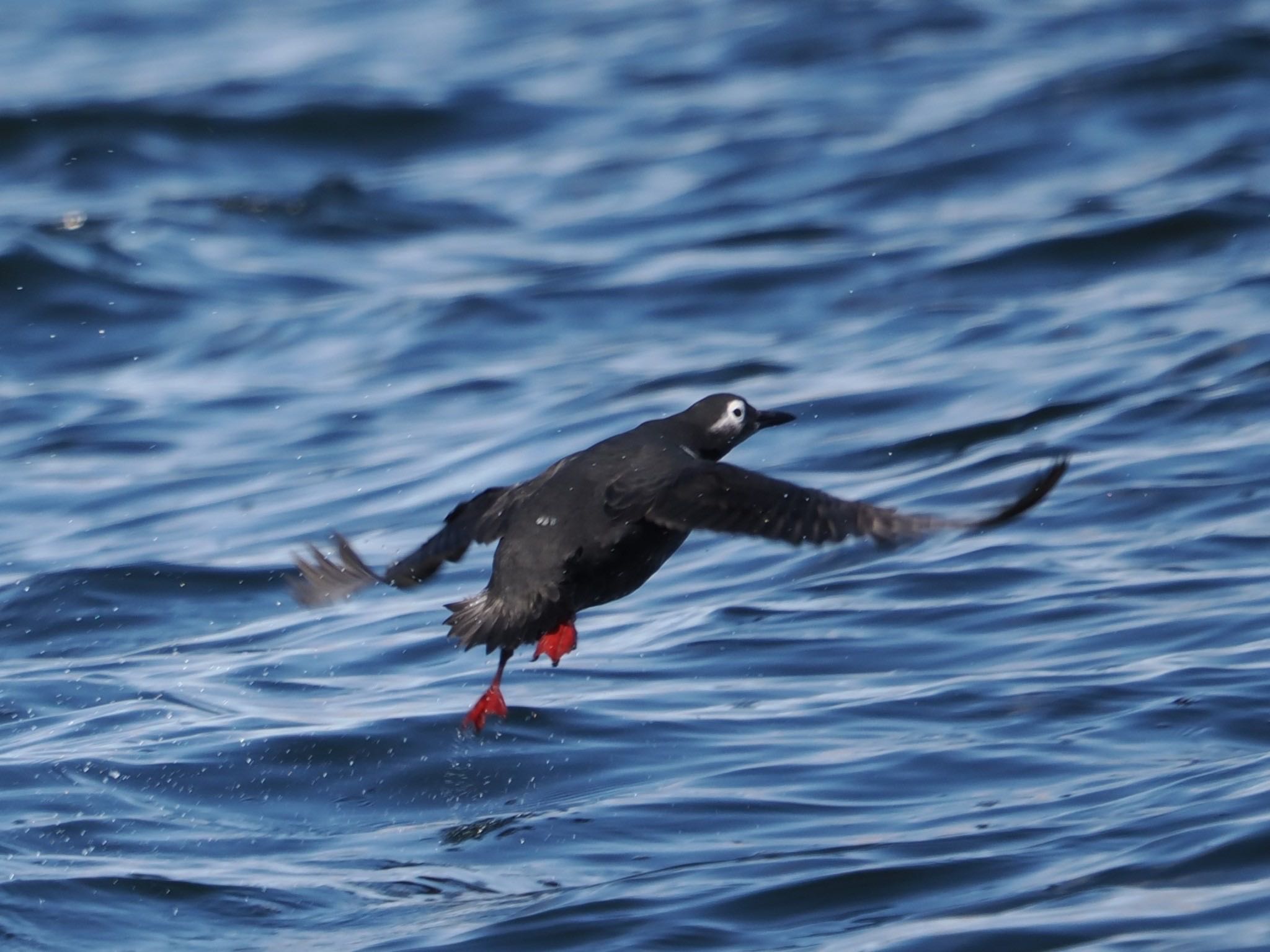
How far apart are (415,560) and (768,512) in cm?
130

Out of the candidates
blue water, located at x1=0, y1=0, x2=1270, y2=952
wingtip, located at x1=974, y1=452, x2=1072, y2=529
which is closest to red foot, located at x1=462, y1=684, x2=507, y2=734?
blue water, located at x1=0, y1=0, x2=1270, y2=952

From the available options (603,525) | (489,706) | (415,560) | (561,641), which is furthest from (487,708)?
(603,525)

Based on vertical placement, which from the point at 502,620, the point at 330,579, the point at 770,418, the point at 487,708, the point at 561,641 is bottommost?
the point at 487,708

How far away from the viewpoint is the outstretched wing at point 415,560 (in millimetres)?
6426

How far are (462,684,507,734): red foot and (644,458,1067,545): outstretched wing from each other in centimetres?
93

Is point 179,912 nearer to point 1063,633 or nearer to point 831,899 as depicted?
point 831,899

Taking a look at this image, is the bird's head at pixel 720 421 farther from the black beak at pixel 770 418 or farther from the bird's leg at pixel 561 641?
the bird's leg at pixel 561 641

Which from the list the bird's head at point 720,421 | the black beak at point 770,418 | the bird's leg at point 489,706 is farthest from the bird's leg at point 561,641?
the black beak at point 770,418

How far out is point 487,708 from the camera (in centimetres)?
653

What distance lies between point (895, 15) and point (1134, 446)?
1256 cm

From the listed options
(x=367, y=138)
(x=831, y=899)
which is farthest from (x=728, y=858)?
(x=367, y=138)

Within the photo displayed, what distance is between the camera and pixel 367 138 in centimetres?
1956

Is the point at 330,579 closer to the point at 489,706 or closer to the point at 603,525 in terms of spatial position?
the point at 489,706

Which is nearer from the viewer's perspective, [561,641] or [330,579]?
[561,641]
